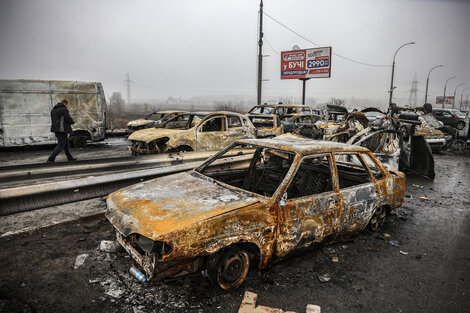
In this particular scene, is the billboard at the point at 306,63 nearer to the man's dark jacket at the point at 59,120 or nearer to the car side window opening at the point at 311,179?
the man's dark jacket at the point at 59,120

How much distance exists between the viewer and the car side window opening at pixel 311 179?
13.2ft

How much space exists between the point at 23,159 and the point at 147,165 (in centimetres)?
755

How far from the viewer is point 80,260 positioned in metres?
3.21

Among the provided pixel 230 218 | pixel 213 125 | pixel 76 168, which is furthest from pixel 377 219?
pixel 213 125

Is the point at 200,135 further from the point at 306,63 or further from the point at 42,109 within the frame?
the point at 306,63

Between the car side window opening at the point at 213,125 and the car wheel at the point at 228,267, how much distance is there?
557cm

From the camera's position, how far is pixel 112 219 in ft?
9.12

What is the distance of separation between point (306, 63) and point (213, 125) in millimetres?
17246

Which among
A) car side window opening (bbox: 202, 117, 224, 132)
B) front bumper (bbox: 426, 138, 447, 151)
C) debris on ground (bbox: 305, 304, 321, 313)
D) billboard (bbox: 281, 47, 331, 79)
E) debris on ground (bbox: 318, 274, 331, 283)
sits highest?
billboard (bbox: 281, 47, 331, 79)

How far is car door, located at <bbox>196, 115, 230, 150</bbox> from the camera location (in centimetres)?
779

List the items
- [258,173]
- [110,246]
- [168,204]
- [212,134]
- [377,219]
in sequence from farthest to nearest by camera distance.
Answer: [212,134] < [258,173] < [377,219] < [110,246] < [168,204]

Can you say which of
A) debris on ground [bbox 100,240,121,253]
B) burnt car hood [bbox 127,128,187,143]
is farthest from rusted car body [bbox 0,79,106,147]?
debris on ground [bbox 100,240,121,253]

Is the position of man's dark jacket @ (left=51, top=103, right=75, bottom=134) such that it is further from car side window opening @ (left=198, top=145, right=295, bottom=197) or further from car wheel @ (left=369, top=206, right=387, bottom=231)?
car wheel @ (left=369, top=206, right=387, bottom=231)

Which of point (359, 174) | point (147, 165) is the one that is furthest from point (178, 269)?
point (359, 174)
